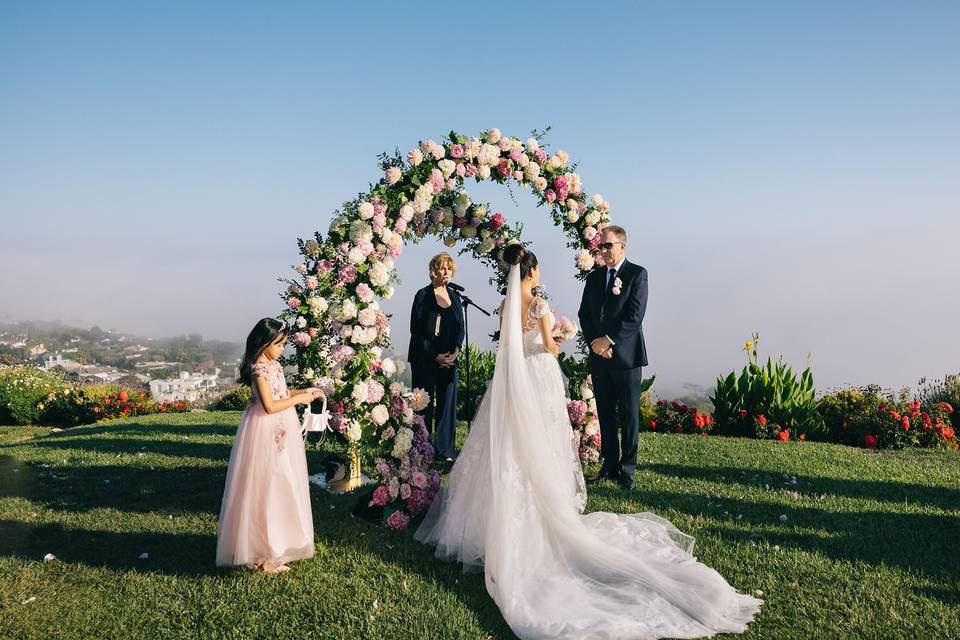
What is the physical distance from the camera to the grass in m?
4.93

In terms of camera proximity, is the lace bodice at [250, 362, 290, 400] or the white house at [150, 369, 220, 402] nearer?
the lace bodice at [250, 362, 290, 400]

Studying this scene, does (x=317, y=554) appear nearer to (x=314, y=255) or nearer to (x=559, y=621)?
(x=559, y=621)

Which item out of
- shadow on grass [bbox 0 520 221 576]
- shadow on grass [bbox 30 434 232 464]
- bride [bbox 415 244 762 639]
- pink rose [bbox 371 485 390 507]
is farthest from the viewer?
shadow on grass [bbox 30 434 232 464]

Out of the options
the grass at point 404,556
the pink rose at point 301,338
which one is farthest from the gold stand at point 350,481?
the pink rose at point 301,338

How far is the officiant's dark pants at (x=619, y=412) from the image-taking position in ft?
27.0

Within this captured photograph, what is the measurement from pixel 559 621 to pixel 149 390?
1788 cm

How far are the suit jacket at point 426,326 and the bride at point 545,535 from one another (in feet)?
7.00

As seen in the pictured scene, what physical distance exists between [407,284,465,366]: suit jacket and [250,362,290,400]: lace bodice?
313 cm

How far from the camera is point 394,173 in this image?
25.0 feet

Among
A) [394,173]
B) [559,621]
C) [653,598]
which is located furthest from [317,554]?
[394,173]

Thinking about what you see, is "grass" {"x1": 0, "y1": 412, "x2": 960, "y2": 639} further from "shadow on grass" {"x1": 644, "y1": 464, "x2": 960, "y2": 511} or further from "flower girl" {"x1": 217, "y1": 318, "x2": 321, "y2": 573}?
"flower girl" {"x1": 217, "y1": 318, "x2": 321, "y2": 573}

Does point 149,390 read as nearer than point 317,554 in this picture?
No

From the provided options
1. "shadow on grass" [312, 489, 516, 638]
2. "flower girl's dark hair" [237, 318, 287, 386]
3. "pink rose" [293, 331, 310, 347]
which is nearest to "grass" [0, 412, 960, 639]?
"shadow on grass" [312, 489, 516, 638]

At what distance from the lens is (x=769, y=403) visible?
12.3m
